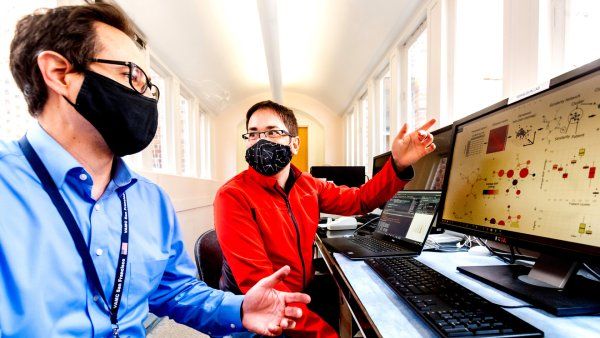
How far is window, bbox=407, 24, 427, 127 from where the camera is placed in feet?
10.2

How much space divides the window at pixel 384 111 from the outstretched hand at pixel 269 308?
11.7 feet

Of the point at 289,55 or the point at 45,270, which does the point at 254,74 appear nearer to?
the point at 289,55

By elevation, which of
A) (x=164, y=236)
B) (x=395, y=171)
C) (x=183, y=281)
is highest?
(x=395, y=171)

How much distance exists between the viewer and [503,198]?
2.95 ft

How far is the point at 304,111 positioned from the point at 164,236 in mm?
6681

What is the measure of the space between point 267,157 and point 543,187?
1.12 meters

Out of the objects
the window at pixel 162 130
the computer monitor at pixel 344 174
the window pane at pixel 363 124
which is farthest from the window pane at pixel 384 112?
the window at pixel 162 130

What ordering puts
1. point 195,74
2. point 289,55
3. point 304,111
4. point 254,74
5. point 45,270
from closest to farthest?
1. point 45,270
2. point 195,74
3. point 289,55
4. point 254,74
5. point 304,111

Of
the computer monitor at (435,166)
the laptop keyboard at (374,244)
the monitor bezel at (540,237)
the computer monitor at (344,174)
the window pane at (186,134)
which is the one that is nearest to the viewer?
the monitor bezel at (540,237)

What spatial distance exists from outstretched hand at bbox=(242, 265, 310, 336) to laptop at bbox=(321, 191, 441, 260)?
0.35 metres

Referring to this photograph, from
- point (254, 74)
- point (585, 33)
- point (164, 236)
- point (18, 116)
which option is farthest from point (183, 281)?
point (254, 74)

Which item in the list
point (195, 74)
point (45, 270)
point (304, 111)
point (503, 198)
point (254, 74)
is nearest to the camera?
point (45, 270)

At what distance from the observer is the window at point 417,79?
3.12 metres

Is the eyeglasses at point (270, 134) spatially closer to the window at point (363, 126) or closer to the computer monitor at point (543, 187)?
the computer monitor at point (543, 187)
